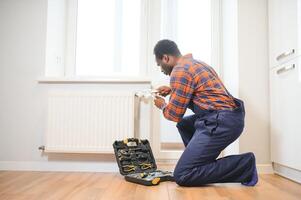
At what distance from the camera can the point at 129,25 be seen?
8.45 feet

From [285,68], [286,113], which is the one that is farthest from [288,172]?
[285,68]

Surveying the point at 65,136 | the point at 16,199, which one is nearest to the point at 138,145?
the point at 65,136

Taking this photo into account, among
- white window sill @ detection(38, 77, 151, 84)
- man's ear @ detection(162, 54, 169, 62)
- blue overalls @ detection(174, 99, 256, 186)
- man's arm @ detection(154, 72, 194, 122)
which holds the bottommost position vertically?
blue overalls @ detection(174, 99, 256, 186)

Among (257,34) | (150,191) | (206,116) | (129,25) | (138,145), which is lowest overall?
(150,191)

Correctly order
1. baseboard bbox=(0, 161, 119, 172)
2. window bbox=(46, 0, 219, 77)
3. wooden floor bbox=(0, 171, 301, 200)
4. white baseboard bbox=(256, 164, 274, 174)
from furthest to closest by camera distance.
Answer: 1. window bbox=(46, 0, 219, 77)
2. baseboard bbox=(0, 161, 119, 172)
3. white baseboard bbox=(256, 164, 274, 174)
4. wooden floor bbox=(0, 171, 301, 200)

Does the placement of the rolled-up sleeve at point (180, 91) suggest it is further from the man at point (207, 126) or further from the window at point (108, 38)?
the window at point (108, 38)

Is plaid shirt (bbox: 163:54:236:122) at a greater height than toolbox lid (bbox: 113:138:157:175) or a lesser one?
greater

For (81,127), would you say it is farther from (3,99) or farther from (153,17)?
(153,17)

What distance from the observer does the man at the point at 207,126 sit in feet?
5.42

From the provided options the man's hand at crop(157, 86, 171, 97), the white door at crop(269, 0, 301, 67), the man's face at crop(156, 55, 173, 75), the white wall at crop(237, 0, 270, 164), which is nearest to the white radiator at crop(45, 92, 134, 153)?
the man's hand at crop(157, 86, 171, 97)

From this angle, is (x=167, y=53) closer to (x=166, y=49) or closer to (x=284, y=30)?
(x=166, y=49)

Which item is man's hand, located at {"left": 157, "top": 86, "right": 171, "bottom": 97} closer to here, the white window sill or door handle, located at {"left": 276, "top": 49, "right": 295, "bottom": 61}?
the white window sill

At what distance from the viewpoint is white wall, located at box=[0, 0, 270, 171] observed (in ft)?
7.11

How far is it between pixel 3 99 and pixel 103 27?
1.01 metres
